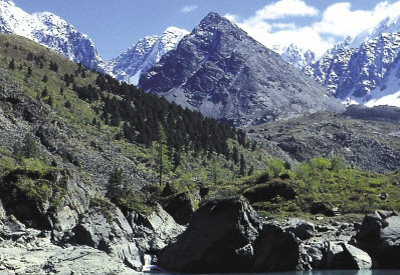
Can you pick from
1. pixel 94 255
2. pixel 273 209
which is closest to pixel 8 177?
pixel 94 255

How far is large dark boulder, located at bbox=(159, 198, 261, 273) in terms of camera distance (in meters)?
60.4

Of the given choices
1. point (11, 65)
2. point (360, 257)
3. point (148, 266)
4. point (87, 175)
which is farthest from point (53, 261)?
point (11, 65)

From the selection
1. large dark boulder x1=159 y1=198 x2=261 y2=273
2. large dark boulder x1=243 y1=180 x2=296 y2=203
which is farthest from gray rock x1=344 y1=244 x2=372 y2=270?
large dark boulder x1=243 y1=180 x2=296 y2=203

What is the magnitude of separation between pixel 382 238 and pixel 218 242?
63.6 ft

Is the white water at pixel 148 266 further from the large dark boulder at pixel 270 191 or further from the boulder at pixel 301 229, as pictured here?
the large dark boulder at pixel 270 191

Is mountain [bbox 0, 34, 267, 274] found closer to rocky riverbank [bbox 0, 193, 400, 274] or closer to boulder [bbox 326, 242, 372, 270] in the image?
rocky riverbank [bbox 0, 193, 400, 274]

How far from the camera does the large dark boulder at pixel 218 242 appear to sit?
60.4 m

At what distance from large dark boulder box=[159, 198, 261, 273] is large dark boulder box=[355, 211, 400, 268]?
13.3 metres

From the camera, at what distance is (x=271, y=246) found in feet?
199

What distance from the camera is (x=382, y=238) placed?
63.2 meters

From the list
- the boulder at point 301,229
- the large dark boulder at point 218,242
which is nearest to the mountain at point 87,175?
the large dark boulder at point 218,242

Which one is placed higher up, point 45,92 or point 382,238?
point 45,92

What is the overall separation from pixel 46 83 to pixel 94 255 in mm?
147947

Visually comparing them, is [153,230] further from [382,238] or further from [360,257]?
[382,238]
